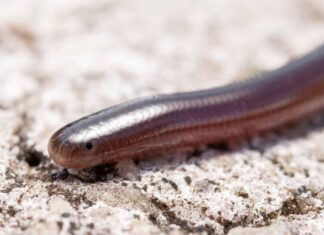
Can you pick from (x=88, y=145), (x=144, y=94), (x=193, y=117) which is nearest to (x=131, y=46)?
(x=144, y=94)

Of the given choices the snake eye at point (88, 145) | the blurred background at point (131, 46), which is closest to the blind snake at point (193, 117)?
the snake eye at point (88, 145)

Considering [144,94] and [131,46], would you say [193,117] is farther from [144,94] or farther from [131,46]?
[131,46]

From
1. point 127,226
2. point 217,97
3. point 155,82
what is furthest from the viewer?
point 155,82

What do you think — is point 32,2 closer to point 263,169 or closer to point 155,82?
point 155,82

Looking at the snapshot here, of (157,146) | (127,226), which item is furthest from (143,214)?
(157,146)

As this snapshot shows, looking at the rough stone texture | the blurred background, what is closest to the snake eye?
the rough stone texture
